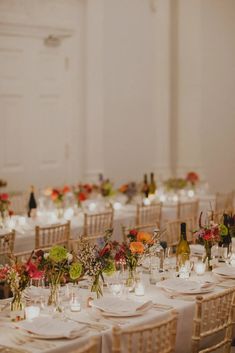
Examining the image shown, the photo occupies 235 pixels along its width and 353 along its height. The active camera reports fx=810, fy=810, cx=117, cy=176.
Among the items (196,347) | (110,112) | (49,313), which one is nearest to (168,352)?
(196,347)

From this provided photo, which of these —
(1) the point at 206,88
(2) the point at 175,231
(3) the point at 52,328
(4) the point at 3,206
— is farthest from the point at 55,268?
(1) the point at 206,88

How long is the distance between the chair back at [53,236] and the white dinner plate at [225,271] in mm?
2031

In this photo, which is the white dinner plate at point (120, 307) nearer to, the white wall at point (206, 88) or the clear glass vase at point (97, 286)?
the clear glass vase at point (97, 286)

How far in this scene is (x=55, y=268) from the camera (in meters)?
5.02

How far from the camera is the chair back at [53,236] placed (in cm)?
741

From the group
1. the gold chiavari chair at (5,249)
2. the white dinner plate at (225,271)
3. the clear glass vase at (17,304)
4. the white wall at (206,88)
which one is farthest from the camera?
the white wall at (206,88)

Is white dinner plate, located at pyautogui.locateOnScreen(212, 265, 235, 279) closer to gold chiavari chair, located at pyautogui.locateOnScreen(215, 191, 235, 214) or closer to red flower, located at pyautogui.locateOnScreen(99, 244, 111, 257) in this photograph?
red flower, located at pyautogui.locateOnScreen(99, 244, 111, 257)

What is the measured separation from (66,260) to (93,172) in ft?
21.8

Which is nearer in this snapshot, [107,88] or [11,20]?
[11,20]

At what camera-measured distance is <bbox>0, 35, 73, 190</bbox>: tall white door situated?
10.6 metres

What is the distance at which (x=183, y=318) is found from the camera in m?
4.98

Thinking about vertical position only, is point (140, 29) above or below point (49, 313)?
above

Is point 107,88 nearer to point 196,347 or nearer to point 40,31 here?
point 40,31

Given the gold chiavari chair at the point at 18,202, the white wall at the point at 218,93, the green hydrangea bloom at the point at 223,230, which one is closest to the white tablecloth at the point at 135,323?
the green hydrangea bloom at the point at 223,230
